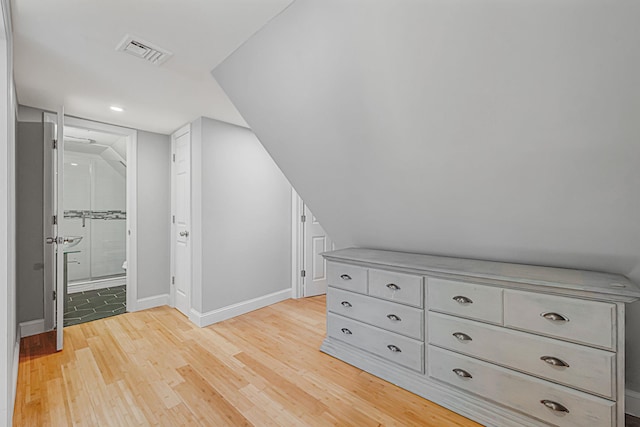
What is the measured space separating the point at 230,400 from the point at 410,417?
114 centimetres

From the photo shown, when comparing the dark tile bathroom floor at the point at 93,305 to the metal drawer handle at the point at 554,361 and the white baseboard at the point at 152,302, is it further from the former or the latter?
the metal drawer handle at the point at 554,361

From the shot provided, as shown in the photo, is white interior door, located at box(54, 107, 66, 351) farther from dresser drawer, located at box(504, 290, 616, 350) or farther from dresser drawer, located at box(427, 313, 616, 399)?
dresser drawer, located at box(504, 290, 616, 350)

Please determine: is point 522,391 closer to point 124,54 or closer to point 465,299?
point 465,299

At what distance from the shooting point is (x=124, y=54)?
186 cm

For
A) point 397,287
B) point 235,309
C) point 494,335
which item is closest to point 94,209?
point 235,309

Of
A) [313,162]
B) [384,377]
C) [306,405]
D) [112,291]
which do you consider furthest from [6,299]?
[112,291]

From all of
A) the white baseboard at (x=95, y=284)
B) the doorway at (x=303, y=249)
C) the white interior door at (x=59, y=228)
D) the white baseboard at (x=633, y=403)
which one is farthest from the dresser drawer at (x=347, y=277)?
the white baseboard at (x=95, y=284)

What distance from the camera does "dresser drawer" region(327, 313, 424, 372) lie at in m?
1.98

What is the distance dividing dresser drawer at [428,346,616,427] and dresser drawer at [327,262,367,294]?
0.66 metres

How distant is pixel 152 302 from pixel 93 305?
914 mm

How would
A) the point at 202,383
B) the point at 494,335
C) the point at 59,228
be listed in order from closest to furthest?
the point at 494,335 → the point at 202,383 → the point at 59,228

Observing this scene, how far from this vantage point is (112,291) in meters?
4.49

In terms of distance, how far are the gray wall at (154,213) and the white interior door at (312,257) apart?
1828mm

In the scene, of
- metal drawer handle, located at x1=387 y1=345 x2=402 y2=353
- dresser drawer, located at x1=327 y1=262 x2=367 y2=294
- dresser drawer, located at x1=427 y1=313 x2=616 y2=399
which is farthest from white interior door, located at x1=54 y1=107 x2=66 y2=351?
dresser drawer, located at x1=427 y1=313 x2=616 y2=399
